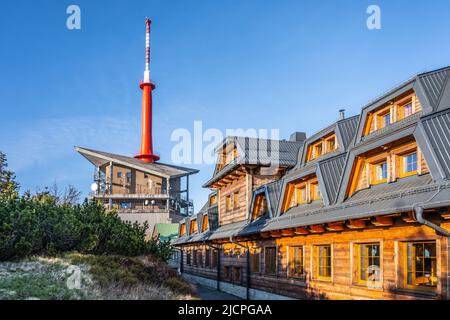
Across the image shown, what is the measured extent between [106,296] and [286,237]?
26.2 feet

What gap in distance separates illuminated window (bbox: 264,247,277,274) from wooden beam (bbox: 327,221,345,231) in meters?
4.97

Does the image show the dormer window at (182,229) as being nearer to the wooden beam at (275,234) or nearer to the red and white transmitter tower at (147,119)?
the red and white transmitter tower at (147,119)

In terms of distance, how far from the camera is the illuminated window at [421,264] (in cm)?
975

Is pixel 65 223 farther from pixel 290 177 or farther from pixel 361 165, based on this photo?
pixel 361 165

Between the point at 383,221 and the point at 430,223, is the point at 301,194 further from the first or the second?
the point at 430,223

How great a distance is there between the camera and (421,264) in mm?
Result: 10031

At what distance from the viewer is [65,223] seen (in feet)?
46.1

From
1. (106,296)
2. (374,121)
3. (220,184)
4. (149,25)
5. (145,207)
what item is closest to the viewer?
(106,296)

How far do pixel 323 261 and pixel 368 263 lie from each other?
7.89 feet

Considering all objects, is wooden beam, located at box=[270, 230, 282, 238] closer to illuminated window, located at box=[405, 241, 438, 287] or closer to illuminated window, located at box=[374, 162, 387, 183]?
illuminated window, located at box=[374, 162, 387, 183]

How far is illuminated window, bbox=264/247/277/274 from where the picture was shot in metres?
17.5

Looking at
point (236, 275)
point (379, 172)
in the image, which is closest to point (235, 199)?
point (236, 275)

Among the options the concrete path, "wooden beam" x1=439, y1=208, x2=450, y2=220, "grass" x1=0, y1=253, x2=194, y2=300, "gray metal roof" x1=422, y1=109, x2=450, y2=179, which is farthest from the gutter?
the concrete path

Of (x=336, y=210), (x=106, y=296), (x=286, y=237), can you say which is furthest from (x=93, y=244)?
(x=336, y=210)
